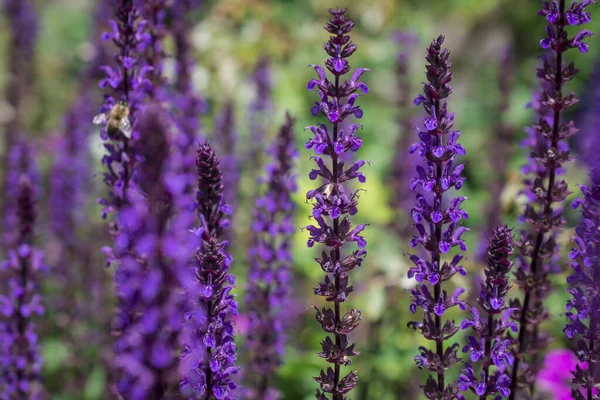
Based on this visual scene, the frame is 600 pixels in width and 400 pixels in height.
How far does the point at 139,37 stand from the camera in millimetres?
4250

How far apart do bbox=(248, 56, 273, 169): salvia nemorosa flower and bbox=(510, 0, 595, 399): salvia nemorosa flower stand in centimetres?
406

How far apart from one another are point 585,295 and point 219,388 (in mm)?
A: 1973

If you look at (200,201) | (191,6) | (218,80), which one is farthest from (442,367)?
(218,80)

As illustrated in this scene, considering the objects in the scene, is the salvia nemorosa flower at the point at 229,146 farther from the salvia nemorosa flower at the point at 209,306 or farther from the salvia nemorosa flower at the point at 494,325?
the salvia nemorosa flower at the point at 494,325

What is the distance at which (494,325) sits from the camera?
11.8 feet

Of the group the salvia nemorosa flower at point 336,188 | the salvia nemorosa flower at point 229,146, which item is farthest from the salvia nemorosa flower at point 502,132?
the salvia nemorosa flower at point 336,188

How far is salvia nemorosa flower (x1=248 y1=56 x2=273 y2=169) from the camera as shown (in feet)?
25.7

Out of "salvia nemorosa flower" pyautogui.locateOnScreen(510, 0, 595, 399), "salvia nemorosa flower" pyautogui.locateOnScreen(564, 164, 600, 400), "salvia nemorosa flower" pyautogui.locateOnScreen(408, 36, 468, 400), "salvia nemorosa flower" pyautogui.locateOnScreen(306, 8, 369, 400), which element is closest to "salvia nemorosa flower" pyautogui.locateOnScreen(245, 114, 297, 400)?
A: "salvia nemorosa flower" pyautogui.locateOnScreen(306, 8, 369, 400)

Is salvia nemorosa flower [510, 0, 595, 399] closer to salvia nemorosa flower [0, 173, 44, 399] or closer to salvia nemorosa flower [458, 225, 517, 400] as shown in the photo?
salvia nemorosa flower [458, 225, 517, 400]

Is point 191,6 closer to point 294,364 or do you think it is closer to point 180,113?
point 180,113

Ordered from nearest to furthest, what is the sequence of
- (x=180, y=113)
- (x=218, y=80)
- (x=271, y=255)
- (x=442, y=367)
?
(x=442, y=367), (x=271, y=255), (x=180, y=113), (x=218, y=80)

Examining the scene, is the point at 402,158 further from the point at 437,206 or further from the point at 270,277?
the point at 437,206

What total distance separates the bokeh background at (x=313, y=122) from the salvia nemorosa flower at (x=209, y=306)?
6.21 feet

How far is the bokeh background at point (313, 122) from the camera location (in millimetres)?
6410
